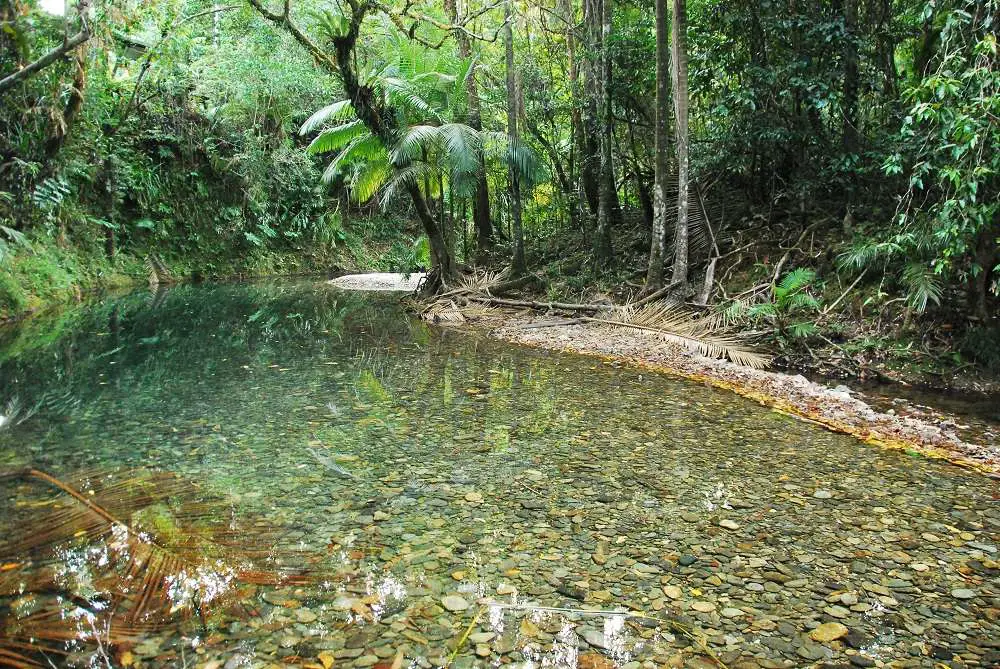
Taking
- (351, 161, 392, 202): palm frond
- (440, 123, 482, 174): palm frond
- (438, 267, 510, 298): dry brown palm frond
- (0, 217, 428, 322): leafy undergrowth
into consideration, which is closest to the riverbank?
(438, 267, 510, 298): dry brown palm frond

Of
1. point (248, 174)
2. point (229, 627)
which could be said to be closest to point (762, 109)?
point (229, 627)

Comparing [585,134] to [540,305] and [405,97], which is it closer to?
[405,97]

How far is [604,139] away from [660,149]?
2.39m

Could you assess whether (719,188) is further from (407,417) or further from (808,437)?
(407,417)

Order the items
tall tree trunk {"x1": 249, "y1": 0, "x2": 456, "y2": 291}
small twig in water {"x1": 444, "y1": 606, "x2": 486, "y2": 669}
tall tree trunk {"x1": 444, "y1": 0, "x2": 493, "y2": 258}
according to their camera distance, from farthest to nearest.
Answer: tall tree trunk {"x1": 444, "y1": 0, "x2": 493, "y2": 258} → tall tree trunk {"x1": 249, "y1": 0, "x2": 456, "y2": 291} → small twig in water {"x1": 444, "y1": 606, "x2": 486, "y2": 669}

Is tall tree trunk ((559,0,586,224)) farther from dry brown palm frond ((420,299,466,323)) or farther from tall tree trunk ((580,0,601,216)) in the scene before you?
dry brown palm frond ((420,299,466,323))

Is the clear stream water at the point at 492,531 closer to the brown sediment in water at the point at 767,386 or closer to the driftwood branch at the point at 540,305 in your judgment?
the brown sediment in water at the point at 767,386

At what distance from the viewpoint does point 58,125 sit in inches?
483

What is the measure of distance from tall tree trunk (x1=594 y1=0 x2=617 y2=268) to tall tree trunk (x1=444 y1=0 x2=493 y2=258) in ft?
9.46

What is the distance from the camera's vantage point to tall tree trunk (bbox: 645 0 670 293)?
9.40 m

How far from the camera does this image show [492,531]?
3.94m

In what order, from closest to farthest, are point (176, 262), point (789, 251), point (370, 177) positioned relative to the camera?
point (789, 251), point (370, 177), point (176, 262)

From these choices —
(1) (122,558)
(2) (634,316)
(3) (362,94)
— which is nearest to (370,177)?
(3) (362,94)

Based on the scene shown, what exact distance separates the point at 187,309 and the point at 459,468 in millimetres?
11377
